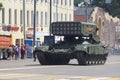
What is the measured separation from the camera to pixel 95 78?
2564cm

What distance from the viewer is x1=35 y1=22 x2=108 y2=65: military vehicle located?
4069 centimetres

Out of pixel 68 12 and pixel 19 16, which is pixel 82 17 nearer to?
pixel 68 12

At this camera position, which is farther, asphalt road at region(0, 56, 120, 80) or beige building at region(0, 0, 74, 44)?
beige building at region(0, 0, 74, 44)

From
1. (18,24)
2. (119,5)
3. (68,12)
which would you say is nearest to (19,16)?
(18,24)

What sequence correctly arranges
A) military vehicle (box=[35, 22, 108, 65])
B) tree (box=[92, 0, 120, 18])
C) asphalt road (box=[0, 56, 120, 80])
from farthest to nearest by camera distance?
tree (box=[92, 0, 120, 18]) < military vehicle (box=[35, 22, 108, 65]) < asphalt road (box=[0, 56, 120, 80])

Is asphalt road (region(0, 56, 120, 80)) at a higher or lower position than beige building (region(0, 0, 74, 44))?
lower

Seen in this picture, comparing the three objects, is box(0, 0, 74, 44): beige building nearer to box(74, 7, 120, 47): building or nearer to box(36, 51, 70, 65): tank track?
box(74, 7, 120, 47): building

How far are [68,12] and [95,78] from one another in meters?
72.4

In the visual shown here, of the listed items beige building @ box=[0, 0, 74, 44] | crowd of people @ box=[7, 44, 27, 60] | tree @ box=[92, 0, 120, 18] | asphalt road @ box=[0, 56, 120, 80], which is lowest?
crowd of people @ box=[7, 44, 27, 60]

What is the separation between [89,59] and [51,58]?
8.88 ft

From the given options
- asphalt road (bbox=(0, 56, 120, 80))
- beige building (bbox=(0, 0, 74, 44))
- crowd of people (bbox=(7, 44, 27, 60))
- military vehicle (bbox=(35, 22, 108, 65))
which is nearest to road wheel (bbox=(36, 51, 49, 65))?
military vehicle (bbox=(35, 22, 108, 65))

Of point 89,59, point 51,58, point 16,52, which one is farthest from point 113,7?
point 51,58

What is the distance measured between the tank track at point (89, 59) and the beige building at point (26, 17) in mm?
25990

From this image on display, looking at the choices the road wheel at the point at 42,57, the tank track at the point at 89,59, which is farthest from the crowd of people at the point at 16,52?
the road wheel at the point at 42,57
